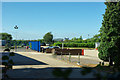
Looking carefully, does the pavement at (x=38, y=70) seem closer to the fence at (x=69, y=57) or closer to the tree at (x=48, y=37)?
the fence at (x=69, y=57)

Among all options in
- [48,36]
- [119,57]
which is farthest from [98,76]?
[48,36]

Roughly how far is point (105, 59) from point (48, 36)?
84021 millimetres

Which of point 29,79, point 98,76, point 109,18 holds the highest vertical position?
point 109,18

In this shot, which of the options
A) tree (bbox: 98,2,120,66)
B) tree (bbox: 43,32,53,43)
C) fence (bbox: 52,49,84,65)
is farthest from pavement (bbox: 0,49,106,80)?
tree (bbox: 43,32,53,43)

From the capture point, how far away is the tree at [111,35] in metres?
11.8

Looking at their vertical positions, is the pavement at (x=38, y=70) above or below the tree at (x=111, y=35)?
below

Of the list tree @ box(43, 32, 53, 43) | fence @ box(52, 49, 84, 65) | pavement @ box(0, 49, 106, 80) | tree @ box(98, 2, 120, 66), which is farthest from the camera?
tree @ box(43, 32, 53, 43)

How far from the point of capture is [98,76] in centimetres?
174

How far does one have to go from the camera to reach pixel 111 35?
12.2 m

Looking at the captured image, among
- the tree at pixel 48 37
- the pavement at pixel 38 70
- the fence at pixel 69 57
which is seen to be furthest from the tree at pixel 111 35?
the tree at pixel 48 37

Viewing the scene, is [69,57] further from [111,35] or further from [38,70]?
[38,70]

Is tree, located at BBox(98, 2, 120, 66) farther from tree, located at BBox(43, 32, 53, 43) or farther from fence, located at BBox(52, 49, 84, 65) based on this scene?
tree, located at BBox(43, 32, 53, 43)

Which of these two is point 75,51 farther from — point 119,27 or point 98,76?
point 98,76

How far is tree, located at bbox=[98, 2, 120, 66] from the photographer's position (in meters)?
11.8
